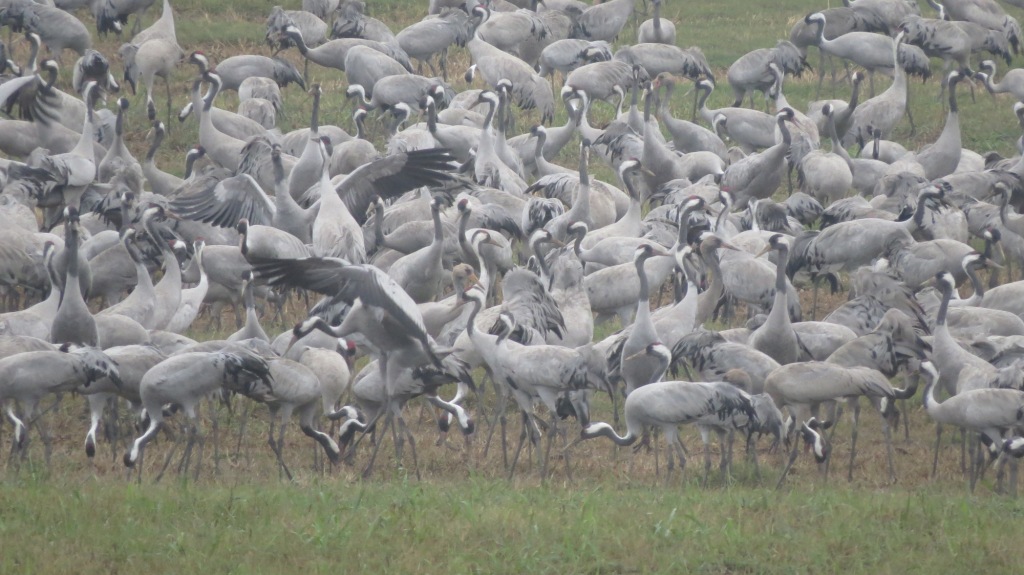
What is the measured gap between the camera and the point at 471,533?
680 cm

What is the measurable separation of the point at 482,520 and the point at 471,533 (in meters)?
0.13

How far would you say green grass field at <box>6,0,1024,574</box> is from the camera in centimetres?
654

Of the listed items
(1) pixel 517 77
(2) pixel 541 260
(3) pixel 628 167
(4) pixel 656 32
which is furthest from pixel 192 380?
(4) pixel 656 32

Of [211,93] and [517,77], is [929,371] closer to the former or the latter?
[211,93]

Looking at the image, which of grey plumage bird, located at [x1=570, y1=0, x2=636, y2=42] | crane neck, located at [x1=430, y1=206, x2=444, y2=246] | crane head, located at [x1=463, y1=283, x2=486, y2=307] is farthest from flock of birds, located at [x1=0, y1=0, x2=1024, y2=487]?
grey plumage bird, located at [x1=570, y1=0, x2=636, y2=42]

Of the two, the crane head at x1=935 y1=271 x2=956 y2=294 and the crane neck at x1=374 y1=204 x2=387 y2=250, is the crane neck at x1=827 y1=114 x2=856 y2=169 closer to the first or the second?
the crane head at x1=935 y1=271 x2=956 y2=294

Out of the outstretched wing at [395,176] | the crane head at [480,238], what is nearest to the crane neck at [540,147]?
the outstretched wing at [395,176]

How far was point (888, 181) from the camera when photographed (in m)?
13.6

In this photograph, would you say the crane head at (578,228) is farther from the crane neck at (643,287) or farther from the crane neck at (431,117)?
the crane neck at (431,117)

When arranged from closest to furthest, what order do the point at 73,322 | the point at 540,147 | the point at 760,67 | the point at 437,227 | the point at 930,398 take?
the point at 930,398
the point at 73,322
the point at 437,227
the point at 540,147
the point at 760,67

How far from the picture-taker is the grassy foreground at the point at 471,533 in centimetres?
650

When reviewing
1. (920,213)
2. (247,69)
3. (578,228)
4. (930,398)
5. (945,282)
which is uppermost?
(247,69)

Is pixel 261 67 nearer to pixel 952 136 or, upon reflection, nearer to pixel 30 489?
pixel 952 136

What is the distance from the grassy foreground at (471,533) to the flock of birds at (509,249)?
1236 mm
